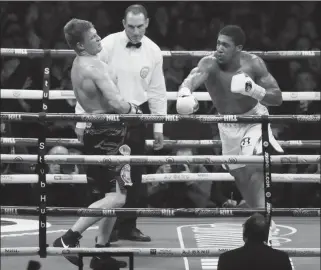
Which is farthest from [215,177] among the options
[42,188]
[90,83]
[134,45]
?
[42,188]

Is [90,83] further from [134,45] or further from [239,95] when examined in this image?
[239,95]

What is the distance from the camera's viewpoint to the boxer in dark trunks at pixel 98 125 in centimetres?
438

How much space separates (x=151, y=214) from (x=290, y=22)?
3.65m

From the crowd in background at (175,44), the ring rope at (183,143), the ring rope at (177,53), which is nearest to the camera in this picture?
the ring rope at (177,53)

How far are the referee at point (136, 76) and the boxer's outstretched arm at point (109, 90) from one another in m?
0.73

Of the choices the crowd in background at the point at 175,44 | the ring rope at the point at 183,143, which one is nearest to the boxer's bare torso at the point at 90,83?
the ring rope at the point at 183,143

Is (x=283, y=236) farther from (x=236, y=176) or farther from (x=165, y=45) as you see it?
(x=165, y=45)

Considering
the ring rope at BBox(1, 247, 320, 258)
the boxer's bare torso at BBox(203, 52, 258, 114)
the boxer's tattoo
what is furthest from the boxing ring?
the boxer's tattoo

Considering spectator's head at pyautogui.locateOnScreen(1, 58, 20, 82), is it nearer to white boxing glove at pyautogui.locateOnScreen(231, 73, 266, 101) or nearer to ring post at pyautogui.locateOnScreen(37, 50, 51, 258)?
white boxing glove at pyautogui.locateOnScreen(231, 73, 266, 101)

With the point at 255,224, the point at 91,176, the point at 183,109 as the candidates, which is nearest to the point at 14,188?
the point at 91,176

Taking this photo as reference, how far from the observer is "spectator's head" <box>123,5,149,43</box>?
5.10 metres

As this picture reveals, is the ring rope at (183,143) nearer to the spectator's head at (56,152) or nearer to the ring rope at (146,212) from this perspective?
the spectator's head at (56,152)

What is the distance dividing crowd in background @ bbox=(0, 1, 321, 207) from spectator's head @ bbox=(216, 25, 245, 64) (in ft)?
5.54

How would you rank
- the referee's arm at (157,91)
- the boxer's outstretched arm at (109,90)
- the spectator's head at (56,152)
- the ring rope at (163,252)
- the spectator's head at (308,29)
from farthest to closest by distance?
the spectator's head at (308,29), the spectator's head at (56,152), the referee's arm at (157,91), the boxer's outstretched arm at (109,90), the ring rope at (163,252)
